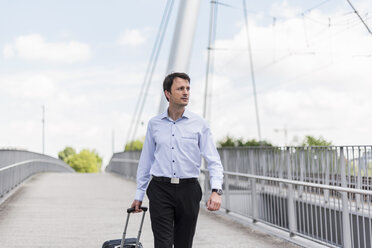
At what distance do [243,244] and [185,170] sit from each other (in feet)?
13.1

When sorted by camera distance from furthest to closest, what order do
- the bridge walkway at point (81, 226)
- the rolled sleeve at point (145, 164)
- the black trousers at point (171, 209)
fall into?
the bridge walkway at point (81, 226) < the rolled sleeve at point (145, 164) < the black trousers at point (171, 209)

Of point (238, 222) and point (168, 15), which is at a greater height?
point (168, 15)

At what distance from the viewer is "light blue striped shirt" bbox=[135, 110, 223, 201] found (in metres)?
4.30

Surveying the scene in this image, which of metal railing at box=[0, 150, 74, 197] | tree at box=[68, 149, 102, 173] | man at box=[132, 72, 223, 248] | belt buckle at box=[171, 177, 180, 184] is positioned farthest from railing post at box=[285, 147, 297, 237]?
tree at box=[68, 149, 102, 173]

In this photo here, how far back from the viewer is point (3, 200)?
529 inches

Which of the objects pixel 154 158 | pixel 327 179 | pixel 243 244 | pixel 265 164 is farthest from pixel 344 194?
pixel 265 164

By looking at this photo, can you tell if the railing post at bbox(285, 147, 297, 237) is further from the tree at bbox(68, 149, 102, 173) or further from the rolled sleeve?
the tree at bbox(68, 149, 102, 173)

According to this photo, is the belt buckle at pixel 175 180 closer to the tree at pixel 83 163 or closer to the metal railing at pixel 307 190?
the metal railing at pixel 307 190

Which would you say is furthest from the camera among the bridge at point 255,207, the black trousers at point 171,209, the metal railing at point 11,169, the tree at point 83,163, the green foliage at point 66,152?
the green foliage at point 66,152

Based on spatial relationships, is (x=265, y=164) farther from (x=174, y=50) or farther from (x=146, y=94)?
(x=146, y=94)

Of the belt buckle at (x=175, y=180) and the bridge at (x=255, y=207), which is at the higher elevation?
the belt buckle at (x=175, y=180)

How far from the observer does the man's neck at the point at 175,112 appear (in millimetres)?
4355

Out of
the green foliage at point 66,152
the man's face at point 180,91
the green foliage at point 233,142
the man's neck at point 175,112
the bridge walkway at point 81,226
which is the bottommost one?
the bridge walkway at point 81,226

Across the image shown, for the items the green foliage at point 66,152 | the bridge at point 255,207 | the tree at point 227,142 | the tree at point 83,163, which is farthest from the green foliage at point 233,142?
the green foliage at point 66,152
